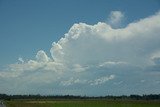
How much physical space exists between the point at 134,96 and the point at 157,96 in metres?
15.7

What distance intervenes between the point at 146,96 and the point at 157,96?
22.4 feet

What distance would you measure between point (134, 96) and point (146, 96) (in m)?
8.89

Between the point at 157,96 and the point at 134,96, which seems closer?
the point at 157,96

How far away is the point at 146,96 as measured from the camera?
559ft

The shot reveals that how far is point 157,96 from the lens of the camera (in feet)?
541

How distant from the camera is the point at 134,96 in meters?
178
